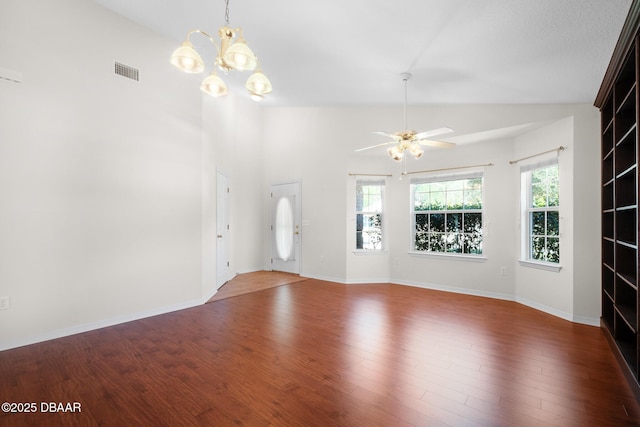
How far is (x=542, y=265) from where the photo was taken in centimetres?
408

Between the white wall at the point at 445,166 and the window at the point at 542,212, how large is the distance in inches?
5.6

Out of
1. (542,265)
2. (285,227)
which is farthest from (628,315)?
(285,227)

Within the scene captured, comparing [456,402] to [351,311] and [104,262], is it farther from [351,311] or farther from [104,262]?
[104,262]

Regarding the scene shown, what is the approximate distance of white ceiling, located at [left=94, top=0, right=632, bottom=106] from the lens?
92.3 inches

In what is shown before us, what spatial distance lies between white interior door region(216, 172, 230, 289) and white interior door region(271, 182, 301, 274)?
4.31 ft

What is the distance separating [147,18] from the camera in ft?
11.2

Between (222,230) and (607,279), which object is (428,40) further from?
(222,230)

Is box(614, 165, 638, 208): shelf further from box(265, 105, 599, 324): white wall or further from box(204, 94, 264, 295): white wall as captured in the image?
box(204, 94, 264, 295): white wall

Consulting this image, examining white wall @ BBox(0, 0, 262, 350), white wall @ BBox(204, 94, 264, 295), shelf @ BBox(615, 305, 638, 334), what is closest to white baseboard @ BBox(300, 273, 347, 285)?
white wall @ BBox(204, 94, 264, 295)

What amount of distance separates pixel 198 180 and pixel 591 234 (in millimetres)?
5117

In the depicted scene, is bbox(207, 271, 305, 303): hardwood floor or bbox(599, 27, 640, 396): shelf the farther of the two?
bbox(207, 271, 305, 303): hardwood floor

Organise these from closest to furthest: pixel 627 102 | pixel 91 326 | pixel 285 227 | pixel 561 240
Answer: pixel 627 102 → pixel 91 326 → pixel 561 240 → pixel 285 227

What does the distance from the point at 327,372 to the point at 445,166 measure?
417 cm

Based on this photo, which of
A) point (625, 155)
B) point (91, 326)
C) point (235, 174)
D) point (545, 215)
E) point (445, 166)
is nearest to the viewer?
point (625, 155)
